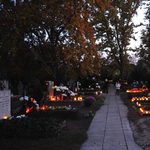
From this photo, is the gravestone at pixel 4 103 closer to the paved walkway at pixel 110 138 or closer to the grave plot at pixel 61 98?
the paved walkway at pixel 110 138

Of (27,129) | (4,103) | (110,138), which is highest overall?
(4,103)

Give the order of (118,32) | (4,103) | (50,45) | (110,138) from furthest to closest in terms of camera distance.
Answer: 1. (118,32)
2. (50,45)
3. (4,103)
4. (110,138)

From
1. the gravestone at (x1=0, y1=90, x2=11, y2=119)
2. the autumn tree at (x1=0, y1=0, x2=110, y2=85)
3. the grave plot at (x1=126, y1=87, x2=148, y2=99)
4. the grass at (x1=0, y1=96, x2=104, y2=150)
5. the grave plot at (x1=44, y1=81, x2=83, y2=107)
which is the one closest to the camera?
the grass at (x1=0, y1=96, x2=104, y2=150)

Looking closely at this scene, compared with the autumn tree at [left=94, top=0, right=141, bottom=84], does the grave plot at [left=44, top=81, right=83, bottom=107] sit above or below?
below

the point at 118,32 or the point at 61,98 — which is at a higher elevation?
the point at 118,32

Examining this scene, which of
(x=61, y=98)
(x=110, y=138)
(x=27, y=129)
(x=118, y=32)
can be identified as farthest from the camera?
(x=118, y=32)

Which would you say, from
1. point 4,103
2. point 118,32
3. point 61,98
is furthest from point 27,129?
point 118,32

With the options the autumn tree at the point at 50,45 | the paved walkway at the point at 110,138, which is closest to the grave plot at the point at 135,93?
the autumn tree at the point at 50,45

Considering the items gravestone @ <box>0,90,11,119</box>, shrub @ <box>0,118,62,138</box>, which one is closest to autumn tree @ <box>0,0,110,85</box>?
gravestone @ <box>0,90,11,119</box>

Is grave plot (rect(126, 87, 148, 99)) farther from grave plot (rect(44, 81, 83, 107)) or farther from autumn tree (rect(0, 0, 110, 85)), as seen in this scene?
grave plot (rect(44, 81, 83, 107))

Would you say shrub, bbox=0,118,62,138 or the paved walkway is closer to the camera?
the paved walkway

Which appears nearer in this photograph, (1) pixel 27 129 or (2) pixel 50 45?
(1) pixel 27 129

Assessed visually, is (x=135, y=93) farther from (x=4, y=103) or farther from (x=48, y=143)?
(x=48, y=143)

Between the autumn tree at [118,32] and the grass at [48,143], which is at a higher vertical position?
the autumn tree at [118,32]
